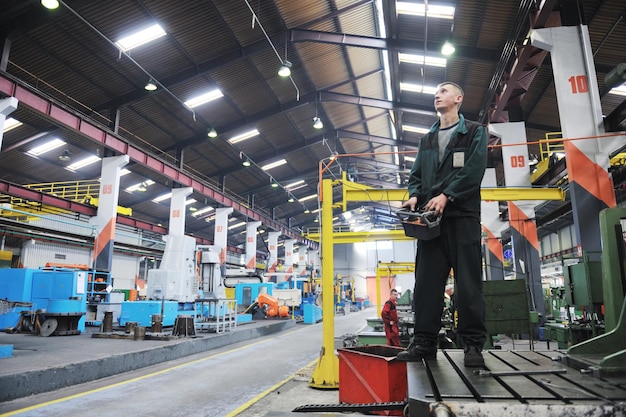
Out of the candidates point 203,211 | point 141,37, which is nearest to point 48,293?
point 141,37

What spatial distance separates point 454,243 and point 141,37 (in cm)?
1188

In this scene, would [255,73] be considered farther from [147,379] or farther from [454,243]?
[454,243]

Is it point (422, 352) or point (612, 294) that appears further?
point (612, 294)

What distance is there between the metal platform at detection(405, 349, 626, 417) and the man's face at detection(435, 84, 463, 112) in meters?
1.55

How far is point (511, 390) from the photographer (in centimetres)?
146

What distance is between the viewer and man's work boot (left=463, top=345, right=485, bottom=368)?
2008 mm

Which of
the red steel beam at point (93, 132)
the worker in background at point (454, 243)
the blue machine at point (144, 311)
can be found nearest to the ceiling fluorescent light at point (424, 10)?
the worker in background at point (454, 243)

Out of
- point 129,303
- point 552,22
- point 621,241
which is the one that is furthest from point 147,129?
Answer: point 621,241

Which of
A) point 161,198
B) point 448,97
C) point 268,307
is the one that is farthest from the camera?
point 161,198

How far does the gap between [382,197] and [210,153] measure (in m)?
12.5

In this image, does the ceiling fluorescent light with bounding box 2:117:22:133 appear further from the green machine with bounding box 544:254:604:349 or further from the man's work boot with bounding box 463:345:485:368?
the green machine with bounding box 544:254:604:349

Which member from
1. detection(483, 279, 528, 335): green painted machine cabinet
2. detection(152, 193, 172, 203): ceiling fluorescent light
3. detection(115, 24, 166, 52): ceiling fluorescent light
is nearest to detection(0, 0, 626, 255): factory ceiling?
detection(115, 24, 166, 52): ceiling fluorescent light

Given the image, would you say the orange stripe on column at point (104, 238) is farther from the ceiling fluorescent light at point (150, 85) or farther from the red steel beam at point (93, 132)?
the ceiling fluorescent light at point (150, 85)

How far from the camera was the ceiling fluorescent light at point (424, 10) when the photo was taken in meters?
10.4
